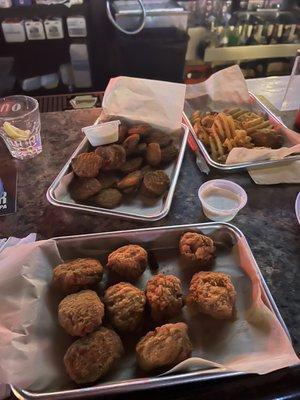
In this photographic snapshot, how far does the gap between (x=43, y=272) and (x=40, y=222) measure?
0.64ft

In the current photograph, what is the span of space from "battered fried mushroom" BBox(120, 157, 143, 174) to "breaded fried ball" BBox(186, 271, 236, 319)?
43 cm

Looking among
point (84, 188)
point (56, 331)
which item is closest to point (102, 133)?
point (84, 188)

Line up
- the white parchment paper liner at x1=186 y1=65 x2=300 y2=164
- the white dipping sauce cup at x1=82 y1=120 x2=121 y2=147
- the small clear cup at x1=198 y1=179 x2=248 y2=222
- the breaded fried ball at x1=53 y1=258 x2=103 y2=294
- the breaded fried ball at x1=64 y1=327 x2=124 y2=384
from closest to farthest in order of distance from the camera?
the breaded fried ball at x1=64 y1=327 x2=124 y2=384
the breaded fried ball at x1=53 y1=258 x2=103 y2=294
the small clear cup at x1=198 y1=179 x2=248 y2=222
the white dipping sauce cup at x1=82 y1=120 x2=121 y2=147
the white parchment paper liner at x1=186 y1=65 x2=300 y2=164

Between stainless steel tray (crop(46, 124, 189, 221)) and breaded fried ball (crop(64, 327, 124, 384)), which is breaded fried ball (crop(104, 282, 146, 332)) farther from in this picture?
stainless steel tray (crop(46, 124, 189, 221))

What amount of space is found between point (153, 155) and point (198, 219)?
0.27 metres

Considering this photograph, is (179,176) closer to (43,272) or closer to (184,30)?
(43,272)

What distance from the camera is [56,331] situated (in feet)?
Answer: 2.05

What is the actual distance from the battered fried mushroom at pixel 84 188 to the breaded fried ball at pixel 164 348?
1.43 ft

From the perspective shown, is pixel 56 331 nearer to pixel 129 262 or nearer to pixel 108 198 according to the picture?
pixel 129 262

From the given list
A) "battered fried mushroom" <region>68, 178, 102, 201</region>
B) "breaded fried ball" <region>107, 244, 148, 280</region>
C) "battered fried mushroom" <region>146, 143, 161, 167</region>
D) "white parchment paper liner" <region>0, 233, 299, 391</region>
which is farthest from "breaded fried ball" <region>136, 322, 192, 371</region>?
"battered fried mushroom" <region>146, 143, 161, 167</region>

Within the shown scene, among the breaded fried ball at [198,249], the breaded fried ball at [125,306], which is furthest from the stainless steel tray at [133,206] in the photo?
the breaded fried ball at [125,306]

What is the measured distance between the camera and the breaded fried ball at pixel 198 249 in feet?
2.38

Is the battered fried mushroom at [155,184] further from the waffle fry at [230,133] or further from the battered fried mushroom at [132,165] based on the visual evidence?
the waffle fry at [230,133]

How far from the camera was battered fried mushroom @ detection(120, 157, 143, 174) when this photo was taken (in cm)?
101
